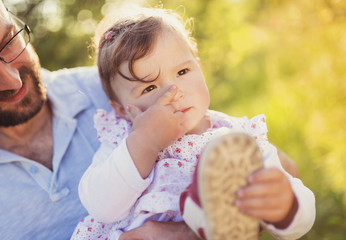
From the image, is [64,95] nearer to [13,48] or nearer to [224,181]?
[13,48]

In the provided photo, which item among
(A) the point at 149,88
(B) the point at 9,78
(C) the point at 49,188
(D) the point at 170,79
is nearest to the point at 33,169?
(C) the point at 49,188

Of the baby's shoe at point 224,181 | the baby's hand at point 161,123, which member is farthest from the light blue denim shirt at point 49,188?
the baby's shoe at point 224,181

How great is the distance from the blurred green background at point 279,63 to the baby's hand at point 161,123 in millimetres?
1623

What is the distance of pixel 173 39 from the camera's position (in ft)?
5.43

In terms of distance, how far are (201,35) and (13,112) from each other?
9.45 ft

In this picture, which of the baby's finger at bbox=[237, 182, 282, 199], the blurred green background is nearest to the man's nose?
the blurred green background

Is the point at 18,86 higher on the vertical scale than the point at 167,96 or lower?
lower

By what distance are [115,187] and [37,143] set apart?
90cm

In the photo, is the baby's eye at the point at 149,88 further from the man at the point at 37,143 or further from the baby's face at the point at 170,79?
the man at the point at 37,143

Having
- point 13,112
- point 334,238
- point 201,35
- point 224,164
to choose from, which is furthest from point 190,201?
point 201,35

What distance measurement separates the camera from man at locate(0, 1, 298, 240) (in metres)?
1.88

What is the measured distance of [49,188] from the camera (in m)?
1.91

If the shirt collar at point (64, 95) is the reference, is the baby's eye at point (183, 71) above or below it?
above

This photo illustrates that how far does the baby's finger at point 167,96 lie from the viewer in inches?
59.6
